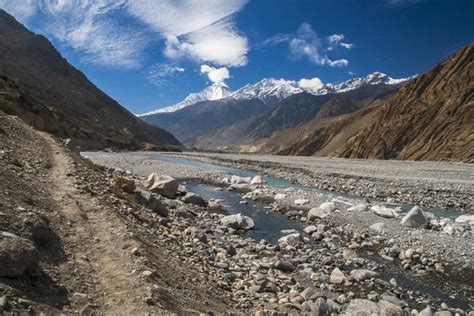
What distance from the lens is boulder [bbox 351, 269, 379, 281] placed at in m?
10.3

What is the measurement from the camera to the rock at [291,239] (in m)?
13.2

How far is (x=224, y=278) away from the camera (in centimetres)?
870

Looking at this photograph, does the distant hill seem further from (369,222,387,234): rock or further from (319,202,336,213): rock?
(369,222,387,234): rock

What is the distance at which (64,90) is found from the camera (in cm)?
13888

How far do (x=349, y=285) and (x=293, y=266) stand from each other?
5.59ft

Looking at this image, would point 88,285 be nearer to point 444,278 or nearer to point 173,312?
point 173,312

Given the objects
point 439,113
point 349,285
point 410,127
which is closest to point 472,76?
point 439,113

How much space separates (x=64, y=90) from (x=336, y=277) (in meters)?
150

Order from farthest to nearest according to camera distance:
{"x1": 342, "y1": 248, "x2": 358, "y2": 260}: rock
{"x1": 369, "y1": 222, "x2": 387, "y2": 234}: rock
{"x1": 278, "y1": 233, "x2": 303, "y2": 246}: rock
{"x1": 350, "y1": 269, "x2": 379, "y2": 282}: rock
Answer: {"x1": 369, "y1": 222, "x2": 387, "y2": 234}: rock
{"x1": 278, "y1": 233, "x2": 303, "y2": 246}: rock
{"x1": 342, "y1": 248, "x2": 358, "y2": 260}: rock
{"x1": 350, "y1": 269, "x2": 379, "y2": 282}: rock

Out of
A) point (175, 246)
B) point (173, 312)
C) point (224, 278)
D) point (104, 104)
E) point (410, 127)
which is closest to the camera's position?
point (173, 312)

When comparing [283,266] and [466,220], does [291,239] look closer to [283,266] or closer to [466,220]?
[283,266]

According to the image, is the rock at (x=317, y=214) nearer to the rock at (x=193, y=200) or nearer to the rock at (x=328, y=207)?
the rock at (x=328, y=207)

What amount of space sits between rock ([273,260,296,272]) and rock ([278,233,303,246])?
245 cm

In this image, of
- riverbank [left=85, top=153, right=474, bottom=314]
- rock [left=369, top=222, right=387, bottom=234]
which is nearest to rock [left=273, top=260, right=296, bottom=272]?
riverbank [left=85, top=153, right=474, bottom=314]
